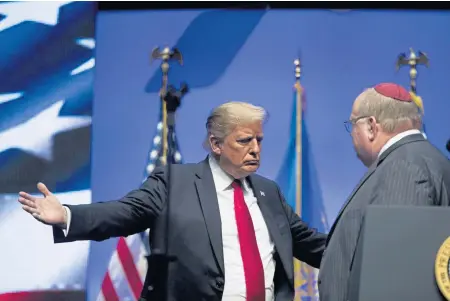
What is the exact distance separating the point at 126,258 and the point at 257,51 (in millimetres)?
1672

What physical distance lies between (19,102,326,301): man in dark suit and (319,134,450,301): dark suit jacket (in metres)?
0.56

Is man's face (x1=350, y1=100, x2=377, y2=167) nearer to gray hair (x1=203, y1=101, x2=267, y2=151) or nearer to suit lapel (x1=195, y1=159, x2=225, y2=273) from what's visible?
gray hair (x1=203, y1=101, x2=267, y2=151)

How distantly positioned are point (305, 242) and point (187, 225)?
2.07 feet

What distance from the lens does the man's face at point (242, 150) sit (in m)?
3.26

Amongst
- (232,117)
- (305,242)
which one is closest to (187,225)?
(232,117)

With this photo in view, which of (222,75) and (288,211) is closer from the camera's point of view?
(288,211)

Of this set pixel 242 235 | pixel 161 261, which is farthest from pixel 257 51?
pixel 161 261

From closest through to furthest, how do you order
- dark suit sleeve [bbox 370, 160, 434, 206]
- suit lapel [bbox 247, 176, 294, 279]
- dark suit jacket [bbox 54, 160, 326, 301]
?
dark suit sleeve [bbox 370, 160, 434, 206], dark suit jacket [bbox 54, 160, 326, 301], suit lapel [bbox 247, 176, 294, 279]

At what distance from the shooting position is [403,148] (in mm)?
2641

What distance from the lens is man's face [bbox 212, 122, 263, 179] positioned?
3.26 metres

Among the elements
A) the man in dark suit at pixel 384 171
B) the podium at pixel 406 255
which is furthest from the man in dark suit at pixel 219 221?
the podium at pixel 406 255

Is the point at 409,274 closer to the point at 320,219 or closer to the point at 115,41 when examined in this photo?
the point at 320,219

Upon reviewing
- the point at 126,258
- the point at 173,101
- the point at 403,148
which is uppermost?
the point at 173,101

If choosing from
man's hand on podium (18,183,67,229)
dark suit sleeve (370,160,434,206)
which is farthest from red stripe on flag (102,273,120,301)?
dark suit sleeve (370,160,434,206)
